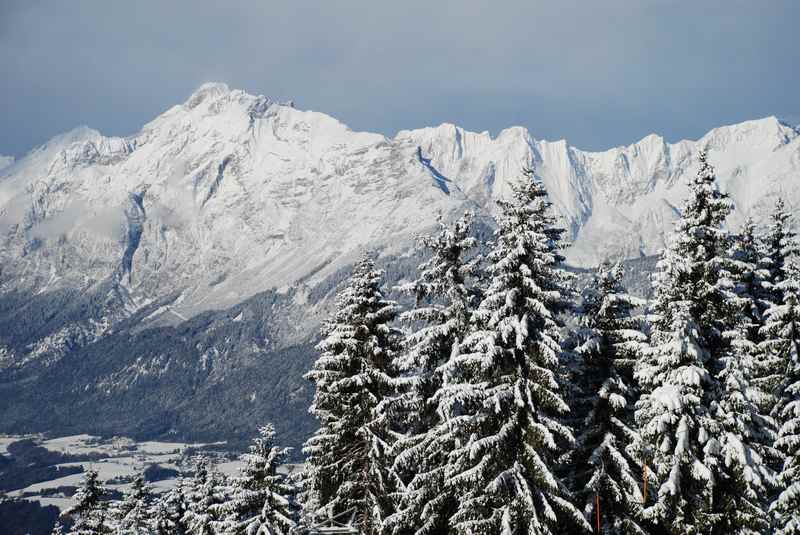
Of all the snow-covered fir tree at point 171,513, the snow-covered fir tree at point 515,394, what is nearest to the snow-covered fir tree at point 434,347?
the snow-covered fir tree at point 515,394

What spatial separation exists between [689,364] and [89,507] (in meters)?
45.0

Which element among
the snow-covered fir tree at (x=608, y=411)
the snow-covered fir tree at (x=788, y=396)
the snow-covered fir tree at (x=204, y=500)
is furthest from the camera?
the snow-covered fir tree at (x=204, y=500)

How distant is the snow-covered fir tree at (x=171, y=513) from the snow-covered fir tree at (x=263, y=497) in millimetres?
14276

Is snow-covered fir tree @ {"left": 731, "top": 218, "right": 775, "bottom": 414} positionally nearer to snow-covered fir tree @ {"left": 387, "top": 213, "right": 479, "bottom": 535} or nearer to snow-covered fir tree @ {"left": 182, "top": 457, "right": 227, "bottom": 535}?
snow-covered fir tree @ {"left": 387, "top": 213, "right": 479, "bottom": 535}

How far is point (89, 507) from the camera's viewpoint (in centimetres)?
5406

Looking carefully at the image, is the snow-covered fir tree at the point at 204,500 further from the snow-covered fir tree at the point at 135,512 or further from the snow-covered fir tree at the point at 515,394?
the snow-covered fir tree at the point at 515,394

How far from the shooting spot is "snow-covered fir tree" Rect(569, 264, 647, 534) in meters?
29.2

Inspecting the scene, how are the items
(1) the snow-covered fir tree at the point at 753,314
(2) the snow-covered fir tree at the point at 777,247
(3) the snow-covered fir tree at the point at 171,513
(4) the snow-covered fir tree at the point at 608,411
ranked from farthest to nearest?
(3) the snow-covered fir tree at the point at 171,513, (2) the snow-covered fir tree at the point at 777,247, (1) the snow-covered fir tree at the point at 753,314, (4) the snow-covered fir tree at the point at 608,411

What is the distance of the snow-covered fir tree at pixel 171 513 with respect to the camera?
52.0m

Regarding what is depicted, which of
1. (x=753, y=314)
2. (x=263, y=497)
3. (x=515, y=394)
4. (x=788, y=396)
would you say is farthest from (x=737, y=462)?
(x=263, y=497)

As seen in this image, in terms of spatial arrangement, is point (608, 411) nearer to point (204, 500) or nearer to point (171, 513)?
point (204, 500)

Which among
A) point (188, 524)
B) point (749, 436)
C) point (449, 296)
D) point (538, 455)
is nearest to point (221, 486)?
point (188, 524)

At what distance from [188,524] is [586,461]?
1291 inches

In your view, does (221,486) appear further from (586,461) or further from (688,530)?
(688,530)
